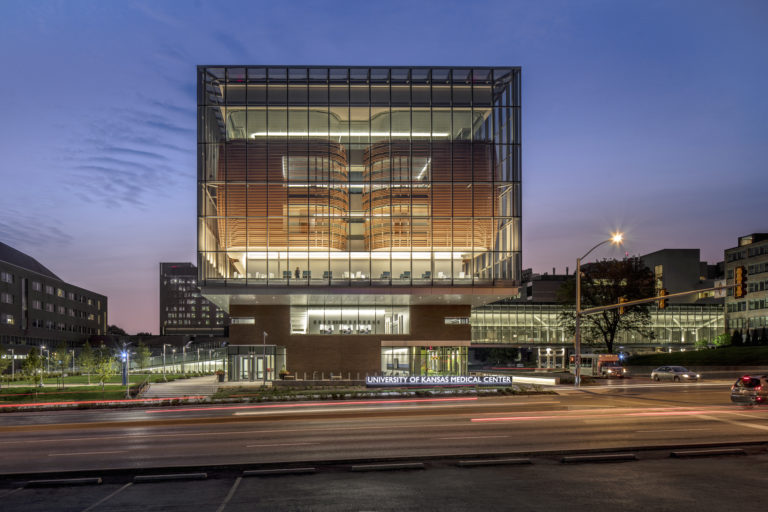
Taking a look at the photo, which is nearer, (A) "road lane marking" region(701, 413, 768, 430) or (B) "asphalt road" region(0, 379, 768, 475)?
(B) "asphalt road" region(0, 379, 768, 475)

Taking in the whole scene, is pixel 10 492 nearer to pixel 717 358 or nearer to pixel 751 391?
pixel 751 391

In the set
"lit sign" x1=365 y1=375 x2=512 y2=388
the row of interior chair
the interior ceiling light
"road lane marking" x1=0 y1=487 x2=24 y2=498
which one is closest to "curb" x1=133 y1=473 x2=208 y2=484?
"road lane marking" x1=0 y1=487 x2=24 y2=498

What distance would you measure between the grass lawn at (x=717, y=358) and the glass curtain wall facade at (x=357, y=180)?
3736 cm

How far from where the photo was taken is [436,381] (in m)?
47.7

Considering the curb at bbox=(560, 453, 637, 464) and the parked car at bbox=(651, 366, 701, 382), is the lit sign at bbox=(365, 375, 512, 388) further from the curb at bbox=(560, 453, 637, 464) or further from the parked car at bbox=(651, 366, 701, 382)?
the curb at bbox=(560, 453, 637, 464)

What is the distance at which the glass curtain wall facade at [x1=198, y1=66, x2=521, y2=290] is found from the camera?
56.5 m

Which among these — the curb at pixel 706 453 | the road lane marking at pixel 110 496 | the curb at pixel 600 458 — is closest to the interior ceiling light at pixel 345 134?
the curb at pixel 706 453

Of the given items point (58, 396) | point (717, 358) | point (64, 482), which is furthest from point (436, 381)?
point (717, 358)

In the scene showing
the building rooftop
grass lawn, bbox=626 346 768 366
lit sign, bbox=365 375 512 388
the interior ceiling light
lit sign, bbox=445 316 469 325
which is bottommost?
grass lawn, bbox=626 346 768 366

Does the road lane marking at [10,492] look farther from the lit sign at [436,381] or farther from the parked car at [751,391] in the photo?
the lit sign at [436,381]

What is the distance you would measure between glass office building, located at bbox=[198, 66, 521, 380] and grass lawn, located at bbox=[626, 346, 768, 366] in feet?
120

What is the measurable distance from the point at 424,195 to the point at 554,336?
70638 mm

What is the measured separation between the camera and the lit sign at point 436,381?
155 feet

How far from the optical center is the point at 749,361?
248ft
